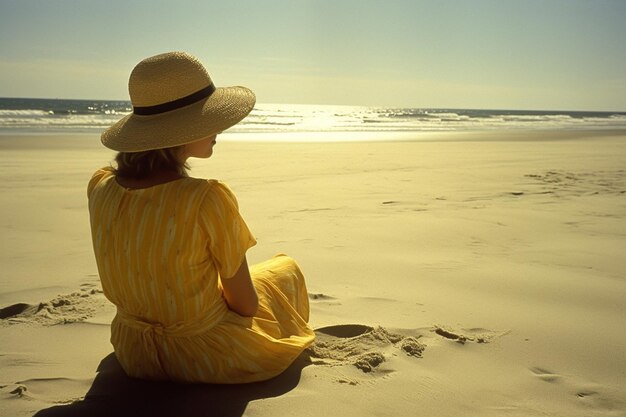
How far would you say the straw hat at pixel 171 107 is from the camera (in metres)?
1.92

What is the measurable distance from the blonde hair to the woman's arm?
1.34ft

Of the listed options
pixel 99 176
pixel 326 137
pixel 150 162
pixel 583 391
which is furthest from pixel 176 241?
pixel 326 137

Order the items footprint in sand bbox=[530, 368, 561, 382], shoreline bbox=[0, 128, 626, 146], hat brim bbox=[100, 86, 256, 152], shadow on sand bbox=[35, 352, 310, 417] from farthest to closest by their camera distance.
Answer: shoreline bbox=[0, 128, 626, 146], footprint in sand bbox=[530, 368, 561, 382], shadow on sand bbox=[35, 352, 310, 417], hat brim bbox=[100, 86, 256, 152]

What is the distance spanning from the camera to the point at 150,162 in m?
1.97

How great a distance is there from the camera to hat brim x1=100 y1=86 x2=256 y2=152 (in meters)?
1.89

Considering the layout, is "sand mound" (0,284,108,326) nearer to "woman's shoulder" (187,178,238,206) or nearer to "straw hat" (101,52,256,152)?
"straw hat" (101,52,256,152)

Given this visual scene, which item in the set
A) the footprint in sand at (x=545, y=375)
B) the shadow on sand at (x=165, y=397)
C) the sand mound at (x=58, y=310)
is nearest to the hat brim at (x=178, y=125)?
the shadow on sand at (x=165, y=397)

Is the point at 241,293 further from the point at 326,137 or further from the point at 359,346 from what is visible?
the point at 326,137

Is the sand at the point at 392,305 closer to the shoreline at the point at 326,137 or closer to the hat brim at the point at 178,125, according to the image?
the hat brim at the point at 178,125

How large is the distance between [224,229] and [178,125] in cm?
38

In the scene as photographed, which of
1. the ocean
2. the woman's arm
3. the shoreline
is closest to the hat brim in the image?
the woman's arm

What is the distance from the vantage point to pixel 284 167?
377 inches

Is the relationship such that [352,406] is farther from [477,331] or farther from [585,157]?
[585,157]

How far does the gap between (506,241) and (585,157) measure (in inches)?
306
